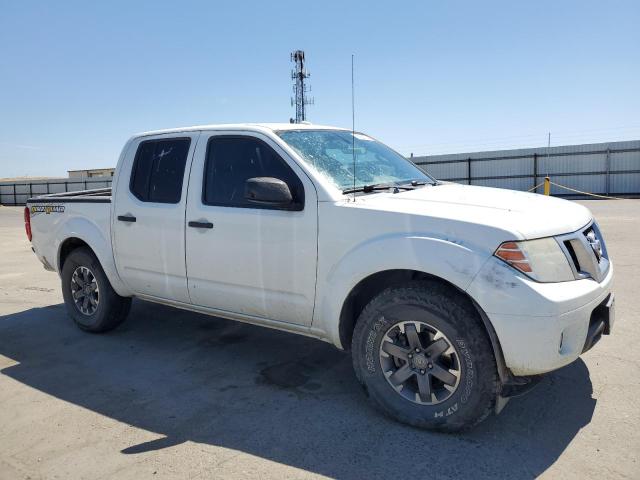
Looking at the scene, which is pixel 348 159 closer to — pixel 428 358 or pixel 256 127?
pixel 256 127

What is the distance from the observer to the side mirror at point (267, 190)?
137 inches

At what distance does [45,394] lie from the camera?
3898 millimetres

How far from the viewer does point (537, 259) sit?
2.86 meters

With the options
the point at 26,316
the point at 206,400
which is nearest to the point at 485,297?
the point at 206,400

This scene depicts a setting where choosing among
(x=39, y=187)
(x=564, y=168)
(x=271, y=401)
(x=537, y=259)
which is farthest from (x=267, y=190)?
(x=39, y=187)

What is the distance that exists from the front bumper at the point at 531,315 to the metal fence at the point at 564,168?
25.9m

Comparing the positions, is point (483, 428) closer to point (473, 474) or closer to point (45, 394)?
point (473, 474)

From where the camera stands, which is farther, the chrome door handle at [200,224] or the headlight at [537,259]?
the chrome door handle at [200,224]

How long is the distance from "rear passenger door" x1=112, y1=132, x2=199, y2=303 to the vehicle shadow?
67cm

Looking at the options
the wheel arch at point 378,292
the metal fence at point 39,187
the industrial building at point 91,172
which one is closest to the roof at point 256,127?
the wheel arch at point 378,292

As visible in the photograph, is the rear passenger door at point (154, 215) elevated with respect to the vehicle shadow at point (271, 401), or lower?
elevated

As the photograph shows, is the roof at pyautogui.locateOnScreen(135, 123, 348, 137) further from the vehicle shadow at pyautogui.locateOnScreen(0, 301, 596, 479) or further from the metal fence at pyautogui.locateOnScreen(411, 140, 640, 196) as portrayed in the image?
the metal fence at pyautogui.locateOnScreen(411, 140, 640, 196)

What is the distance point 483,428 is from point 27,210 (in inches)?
207

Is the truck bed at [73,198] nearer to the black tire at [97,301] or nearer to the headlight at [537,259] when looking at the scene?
the black tire at [97,301]
